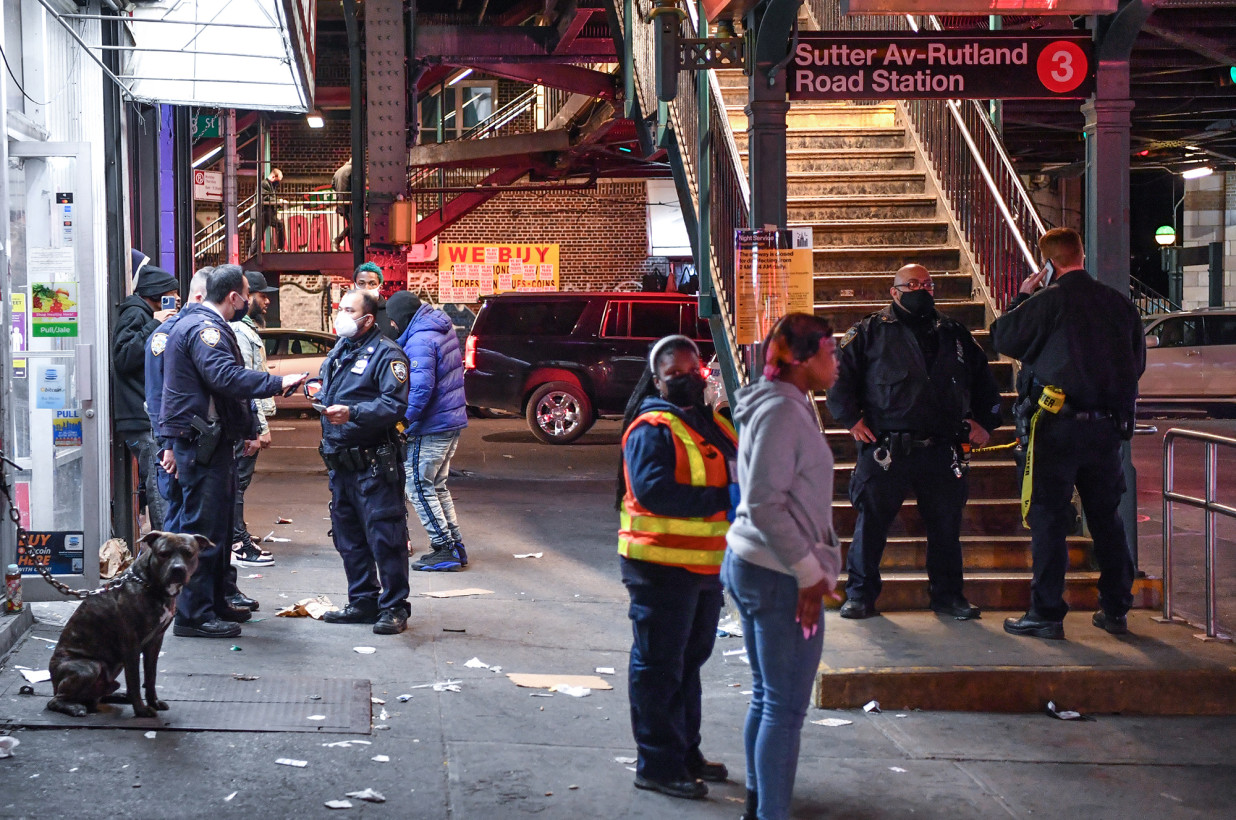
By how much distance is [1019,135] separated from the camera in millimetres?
22406

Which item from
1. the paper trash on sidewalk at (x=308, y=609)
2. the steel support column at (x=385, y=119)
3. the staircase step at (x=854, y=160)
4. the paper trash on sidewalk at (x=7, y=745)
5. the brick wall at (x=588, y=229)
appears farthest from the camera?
the brick wall at (x=588, y=229)

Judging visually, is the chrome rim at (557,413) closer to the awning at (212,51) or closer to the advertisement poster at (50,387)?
the awning at (212,51)

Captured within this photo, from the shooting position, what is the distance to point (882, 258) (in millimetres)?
10164

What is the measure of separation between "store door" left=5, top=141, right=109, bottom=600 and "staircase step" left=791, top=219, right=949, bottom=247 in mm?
5474

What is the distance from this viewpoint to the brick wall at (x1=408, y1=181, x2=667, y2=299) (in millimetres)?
29547

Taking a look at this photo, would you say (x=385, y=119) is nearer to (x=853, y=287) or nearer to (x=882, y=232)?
(x=882, y=232)

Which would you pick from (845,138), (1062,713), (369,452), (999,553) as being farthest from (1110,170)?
(369,452)

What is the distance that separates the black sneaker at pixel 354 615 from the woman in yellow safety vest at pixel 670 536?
2.93 meters

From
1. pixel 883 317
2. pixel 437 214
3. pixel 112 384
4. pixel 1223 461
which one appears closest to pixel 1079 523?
pixel 883 317

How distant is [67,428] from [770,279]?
4312mm

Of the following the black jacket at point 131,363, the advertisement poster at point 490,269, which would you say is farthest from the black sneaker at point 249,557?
the advertisement poster at point 490,269

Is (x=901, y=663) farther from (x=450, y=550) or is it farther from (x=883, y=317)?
(x=450, y=550)

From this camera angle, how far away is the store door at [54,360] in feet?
25.0

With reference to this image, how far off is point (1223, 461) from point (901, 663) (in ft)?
35.4
